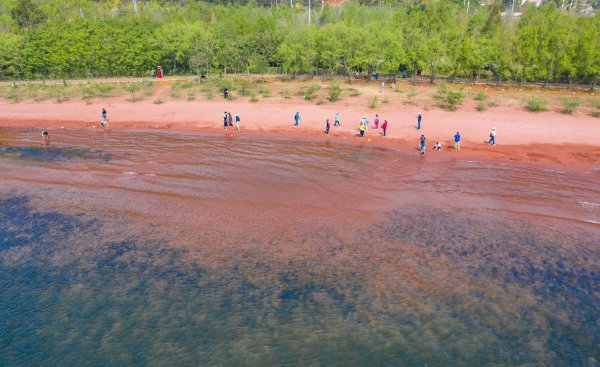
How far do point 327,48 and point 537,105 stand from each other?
81.3ft

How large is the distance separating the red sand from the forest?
10180 millimetres

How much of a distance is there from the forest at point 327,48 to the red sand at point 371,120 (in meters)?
10.2

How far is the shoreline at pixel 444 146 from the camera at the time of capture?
29.5m

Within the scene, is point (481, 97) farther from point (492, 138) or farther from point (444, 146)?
point (444, 146)

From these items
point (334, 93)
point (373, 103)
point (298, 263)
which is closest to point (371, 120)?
point (373, 103)

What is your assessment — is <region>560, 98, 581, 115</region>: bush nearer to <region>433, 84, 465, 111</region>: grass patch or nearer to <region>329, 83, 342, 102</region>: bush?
<region>433, 84, 465, 111</region>: grass patch

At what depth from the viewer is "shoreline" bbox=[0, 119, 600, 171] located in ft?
96.9

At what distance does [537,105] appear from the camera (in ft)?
130

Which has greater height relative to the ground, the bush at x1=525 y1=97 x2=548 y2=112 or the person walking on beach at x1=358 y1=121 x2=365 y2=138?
the bush at x1=525 y1=97 x2=548 y2=112

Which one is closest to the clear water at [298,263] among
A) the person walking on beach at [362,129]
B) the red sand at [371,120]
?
the red sand at [371,120]

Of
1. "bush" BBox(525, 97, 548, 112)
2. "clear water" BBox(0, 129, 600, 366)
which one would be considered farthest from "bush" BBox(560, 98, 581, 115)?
"clear water" BBox(0, 129, 600, 366)

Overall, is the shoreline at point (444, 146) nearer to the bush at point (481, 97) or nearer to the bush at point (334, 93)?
the bush at point (334, 93)

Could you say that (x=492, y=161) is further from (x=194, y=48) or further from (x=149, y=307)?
(x=194, y=48)

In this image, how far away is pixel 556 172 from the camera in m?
27.5
